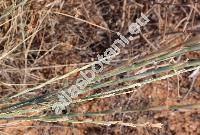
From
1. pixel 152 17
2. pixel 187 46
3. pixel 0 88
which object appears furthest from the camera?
pixel 152 17

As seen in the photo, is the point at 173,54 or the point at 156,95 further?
the point at 156,95

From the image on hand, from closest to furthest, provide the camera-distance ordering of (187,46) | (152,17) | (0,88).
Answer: (187,46), (0,88), (152,17)

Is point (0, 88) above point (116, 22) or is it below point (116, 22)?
below

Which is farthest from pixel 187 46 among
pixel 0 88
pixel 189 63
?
pixel 0 88

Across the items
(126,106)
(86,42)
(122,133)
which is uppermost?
(86,42)

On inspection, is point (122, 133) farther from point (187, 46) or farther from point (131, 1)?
point (187, 46)

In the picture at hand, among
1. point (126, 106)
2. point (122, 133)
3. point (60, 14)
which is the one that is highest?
point (60, 14)

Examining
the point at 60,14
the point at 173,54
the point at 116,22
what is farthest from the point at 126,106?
the point at 173,54

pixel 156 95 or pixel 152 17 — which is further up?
pixel 152 17

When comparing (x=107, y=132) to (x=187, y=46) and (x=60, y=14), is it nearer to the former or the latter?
(x=60, y=14)
